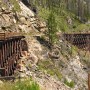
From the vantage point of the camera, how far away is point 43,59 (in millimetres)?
57562

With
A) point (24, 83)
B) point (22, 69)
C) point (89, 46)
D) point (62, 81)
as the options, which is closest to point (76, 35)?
point (89, 46)

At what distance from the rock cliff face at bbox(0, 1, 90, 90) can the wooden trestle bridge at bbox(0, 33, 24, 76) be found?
157 cm

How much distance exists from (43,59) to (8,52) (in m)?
11.0

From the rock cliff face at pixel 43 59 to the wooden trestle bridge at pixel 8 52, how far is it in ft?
5.14

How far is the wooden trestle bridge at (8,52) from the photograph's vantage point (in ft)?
151

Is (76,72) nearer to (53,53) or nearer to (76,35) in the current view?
(53,53)

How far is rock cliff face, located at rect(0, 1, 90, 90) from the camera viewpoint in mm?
51906

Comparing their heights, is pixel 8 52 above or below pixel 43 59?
above

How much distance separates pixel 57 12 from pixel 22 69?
5349 centimetres

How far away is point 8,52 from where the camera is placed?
47.5 meters

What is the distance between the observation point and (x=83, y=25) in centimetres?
10706

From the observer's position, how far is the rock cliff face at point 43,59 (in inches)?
2044

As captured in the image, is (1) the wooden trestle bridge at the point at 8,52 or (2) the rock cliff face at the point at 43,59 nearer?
(1) the wooden trestle bridge at the point at 8,52

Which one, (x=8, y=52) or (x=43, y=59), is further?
(x=43, y=59)
